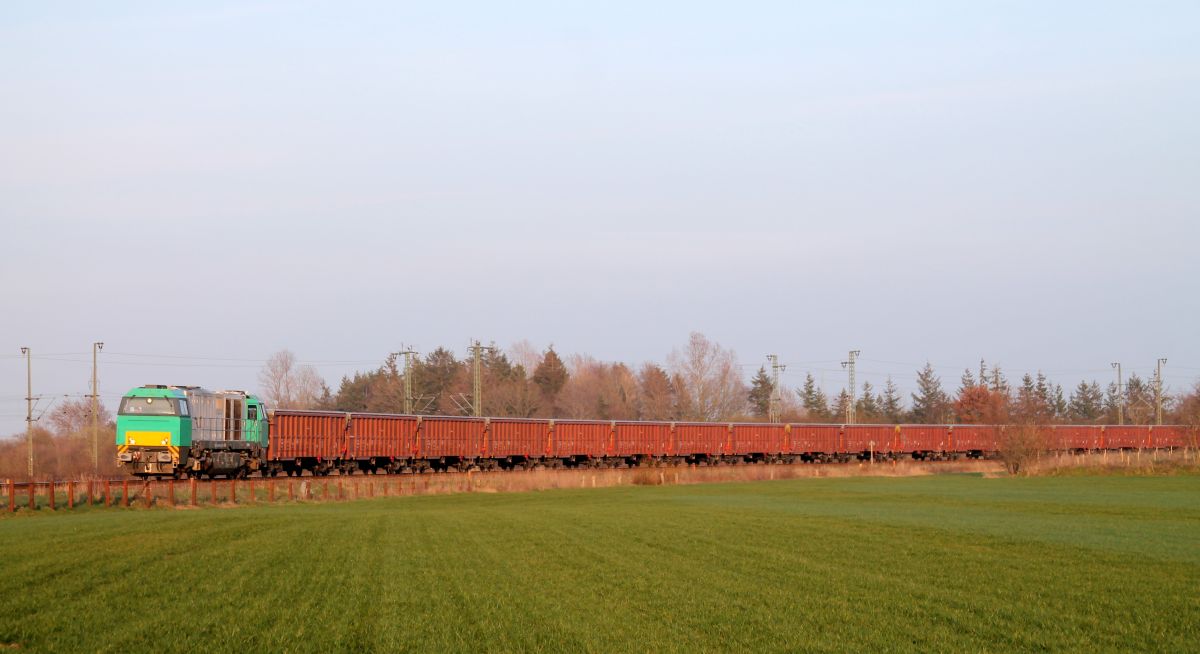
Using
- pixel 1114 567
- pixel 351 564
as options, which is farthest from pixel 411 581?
pixel 1114 567

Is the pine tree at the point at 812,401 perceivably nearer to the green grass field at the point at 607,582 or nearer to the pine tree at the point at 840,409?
the pine tree at the point at 840,409

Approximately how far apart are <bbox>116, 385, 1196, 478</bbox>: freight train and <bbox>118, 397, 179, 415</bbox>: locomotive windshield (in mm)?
39

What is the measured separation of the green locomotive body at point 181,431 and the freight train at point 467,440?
1.6 inches

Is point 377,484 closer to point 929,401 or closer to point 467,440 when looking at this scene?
point 467,440

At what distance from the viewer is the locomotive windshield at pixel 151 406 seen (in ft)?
137

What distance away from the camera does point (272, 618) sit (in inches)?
551

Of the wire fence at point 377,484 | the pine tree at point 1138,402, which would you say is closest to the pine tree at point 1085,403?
the pine tree at point 1138,402

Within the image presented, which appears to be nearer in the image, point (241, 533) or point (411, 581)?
point (411, 581)

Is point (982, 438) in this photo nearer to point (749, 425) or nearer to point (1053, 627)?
point (749, 425)

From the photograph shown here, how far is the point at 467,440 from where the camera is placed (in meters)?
59.0

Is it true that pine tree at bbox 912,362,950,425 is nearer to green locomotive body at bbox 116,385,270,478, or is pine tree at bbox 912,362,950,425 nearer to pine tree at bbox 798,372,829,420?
pine tree at bbox 798,372,829,420

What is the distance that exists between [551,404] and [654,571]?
12173 cm

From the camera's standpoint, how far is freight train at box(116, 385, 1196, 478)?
42.3 meters

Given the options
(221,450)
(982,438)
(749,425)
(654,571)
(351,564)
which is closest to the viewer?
(654,571)
